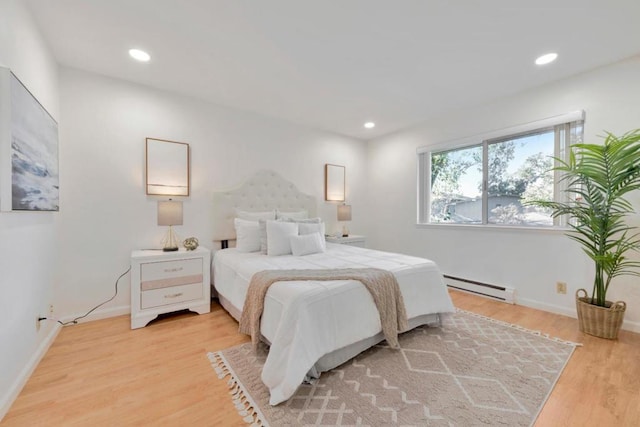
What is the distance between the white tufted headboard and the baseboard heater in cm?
227

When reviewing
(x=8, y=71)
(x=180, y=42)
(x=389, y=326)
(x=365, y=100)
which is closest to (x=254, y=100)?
(x=180, y=42)

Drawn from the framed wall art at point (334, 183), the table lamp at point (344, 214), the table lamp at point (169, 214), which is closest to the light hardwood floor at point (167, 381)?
→ the table lamp at point (169, 214)

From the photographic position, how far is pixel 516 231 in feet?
10.2

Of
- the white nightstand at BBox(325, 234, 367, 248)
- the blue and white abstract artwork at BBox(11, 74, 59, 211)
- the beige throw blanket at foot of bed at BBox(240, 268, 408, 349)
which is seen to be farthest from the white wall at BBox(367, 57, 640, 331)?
the blue and white abstract artwork at BBox(11, 74, 59, 211)

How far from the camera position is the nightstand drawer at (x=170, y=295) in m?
2.51

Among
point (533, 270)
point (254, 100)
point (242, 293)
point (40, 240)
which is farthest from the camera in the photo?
point (254, 100)

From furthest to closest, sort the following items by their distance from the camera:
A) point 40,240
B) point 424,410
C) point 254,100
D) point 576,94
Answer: point 254,100
point 576,94
point 40,240
point 424,410

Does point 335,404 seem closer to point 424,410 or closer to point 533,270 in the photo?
point 424,410

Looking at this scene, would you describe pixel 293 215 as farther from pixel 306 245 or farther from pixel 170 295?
pixel 170 295

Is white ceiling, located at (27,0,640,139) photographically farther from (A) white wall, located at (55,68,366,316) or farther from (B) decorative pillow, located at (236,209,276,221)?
(B) decorative pillow, located at (236,209,276,221)

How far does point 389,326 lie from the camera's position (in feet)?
6.63

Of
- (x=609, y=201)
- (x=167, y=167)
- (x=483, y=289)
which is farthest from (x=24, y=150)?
(x=483, y=289)

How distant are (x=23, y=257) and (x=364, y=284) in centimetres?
232

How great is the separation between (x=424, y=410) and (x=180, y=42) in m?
3.12
